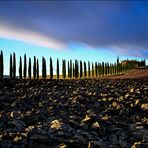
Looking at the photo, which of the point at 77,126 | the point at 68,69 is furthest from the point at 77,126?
the point at 68,69

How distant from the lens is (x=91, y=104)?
48.1ft

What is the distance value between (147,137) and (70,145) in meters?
2.66

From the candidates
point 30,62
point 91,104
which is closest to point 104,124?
point 91,104

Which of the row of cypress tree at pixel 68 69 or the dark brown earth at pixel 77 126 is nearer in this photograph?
the dark brown earth at pixel 77 126

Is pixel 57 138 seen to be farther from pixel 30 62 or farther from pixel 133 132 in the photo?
pixel 30 62

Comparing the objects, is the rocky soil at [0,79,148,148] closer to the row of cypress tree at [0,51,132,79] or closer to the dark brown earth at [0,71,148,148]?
the dark brown earth at [0,71,148,148]

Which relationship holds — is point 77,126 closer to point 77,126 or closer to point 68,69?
point 77,126

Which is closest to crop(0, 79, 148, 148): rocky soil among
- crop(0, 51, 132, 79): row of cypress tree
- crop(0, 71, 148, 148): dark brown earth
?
crop(0, 71, 148, 148): dark brown earth

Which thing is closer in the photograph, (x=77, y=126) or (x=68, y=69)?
(x=77, y=126)

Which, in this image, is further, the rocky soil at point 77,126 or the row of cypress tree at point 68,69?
the row of cypress tree at point 68,69

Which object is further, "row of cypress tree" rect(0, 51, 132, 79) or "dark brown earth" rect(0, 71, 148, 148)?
"row of cypress tree" rect(0, 51, 132, 79)

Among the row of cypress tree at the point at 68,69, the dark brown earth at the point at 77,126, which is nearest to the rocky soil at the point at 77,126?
the dark brown earth at the point at 77,126

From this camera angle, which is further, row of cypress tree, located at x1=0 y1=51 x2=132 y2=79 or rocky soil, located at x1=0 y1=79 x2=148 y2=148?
row of cypress tree, located at x1=0 y1=51 x2=132 y2=79

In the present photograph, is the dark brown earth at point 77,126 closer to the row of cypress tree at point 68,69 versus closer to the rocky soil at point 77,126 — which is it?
the rocky soil at point 77,126
